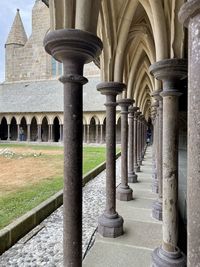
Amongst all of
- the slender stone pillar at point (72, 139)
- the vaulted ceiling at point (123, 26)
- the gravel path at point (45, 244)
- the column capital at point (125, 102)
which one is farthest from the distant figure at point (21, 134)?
the slender stone pillar at point (72, 139)

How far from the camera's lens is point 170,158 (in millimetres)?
3166

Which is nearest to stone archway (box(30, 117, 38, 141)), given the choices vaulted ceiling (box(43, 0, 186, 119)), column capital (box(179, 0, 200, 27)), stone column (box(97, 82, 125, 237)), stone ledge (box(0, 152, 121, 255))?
vaulted ceiling (box(43, 0, 186, 119))

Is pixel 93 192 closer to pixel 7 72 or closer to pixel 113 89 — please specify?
pixel 113 89

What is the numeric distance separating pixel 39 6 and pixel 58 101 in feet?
50.6

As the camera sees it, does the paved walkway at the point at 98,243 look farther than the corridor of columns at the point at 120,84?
Yes

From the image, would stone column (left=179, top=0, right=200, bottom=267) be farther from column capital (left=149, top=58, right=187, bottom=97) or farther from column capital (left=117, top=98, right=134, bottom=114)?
column capital (left=117, top=98, right=134, bottom=114)

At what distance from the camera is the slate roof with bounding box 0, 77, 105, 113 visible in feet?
90.7

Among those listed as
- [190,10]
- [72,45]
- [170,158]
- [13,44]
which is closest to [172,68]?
[170,158]

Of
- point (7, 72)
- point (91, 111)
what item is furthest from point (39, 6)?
point (91, 111)

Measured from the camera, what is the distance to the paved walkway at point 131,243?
3521 millimetres

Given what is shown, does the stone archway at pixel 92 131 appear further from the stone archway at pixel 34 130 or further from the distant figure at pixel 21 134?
the distant figure at pixel 21 134

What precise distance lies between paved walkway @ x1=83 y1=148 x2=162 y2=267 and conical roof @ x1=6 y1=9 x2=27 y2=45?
120 feet

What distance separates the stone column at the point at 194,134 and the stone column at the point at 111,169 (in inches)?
118

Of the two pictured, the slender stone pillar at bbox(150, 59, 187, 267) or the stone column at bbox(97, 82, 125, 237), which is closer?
the slender stone pillar at bbox(150, 59, 187, 267)
